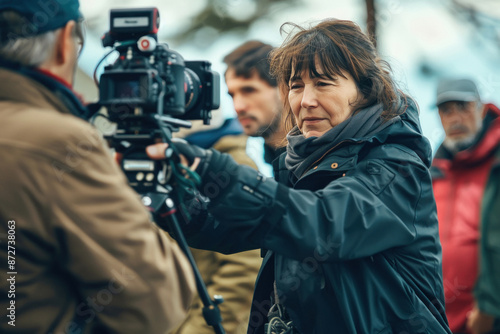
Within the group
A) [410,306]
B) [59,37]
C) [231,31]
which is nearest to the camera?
[59,37]

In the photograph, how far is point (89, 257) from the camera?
1.47 m

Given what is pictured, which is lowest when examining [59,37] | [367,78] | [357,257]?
[357,257]

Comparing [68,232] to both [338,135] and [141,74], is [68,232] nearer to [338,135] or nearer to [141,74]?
[141,74]

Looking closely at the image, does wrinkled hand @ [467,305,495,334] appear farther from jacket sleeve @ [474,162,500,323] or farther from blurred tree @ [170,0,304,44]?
blurred tree @ [170,0,304,44]

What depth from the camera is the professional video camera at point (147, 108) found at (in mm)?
1842

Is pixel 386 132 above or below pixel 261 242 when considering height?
above

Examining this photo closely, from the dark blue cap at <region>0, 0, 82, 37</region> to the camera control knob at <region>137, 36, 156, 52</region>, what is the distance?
0.25 metres

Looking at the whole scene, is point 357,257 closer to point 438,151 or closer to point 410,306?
point 410,306

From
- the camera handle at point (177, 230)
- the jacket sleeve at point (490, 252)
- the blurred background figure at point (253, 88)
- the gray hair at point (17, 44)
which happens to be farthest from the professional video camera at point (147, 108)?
the jacket sleeve at point (490, 252)

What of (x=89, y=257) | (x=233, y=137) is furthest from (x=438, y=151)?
(x=89, y=257)

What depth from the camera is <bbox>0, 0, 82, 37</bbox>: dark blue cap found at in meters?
1.60

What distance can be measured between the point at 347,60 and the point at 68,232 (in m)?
1.27

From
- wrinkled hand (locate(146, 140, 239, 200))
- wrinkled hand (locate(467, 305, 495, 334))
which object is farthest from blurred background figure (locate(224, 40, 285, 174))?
wrinkled hand (locate(467, 305, 495, 334))

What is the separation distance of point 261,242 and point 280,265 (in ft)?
1.01
